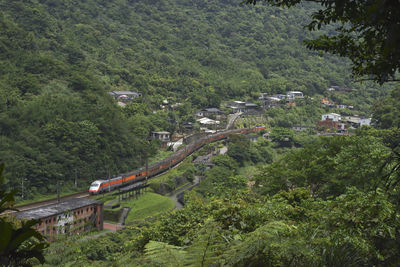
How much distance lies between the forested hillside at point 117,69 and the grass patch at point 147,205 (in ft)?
18.3

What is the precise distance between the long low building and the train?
514 centimetres

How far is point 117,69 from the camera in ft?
177

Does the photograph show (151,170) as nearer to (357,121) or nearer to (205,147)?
(205,147)

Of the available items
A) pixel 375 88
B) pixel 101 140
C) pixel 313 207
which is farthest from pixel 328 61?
pixel 313 207

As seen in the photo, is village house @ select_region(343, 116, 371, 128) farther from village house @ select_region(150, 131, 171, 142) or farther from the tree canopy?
the tree canopy

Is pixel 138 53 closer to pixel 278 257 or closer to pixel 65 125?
pixel 65 125

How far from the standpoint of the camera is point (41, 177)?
25766mm

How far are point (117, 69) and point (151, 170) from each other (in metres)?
27.1

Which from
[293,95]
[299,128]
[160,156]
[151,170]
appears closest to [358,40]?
[151,170]

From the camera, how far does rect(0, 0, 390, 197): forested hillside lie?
2870 centimetres

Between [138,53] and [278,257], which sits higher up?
[278,257]

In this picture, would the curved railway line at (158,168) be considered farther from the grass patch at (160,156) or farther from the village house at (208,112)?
the village house at (208,112)

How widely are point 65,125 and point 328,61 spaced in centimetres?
7898

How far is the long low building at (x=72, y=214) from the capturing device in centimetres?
1744
